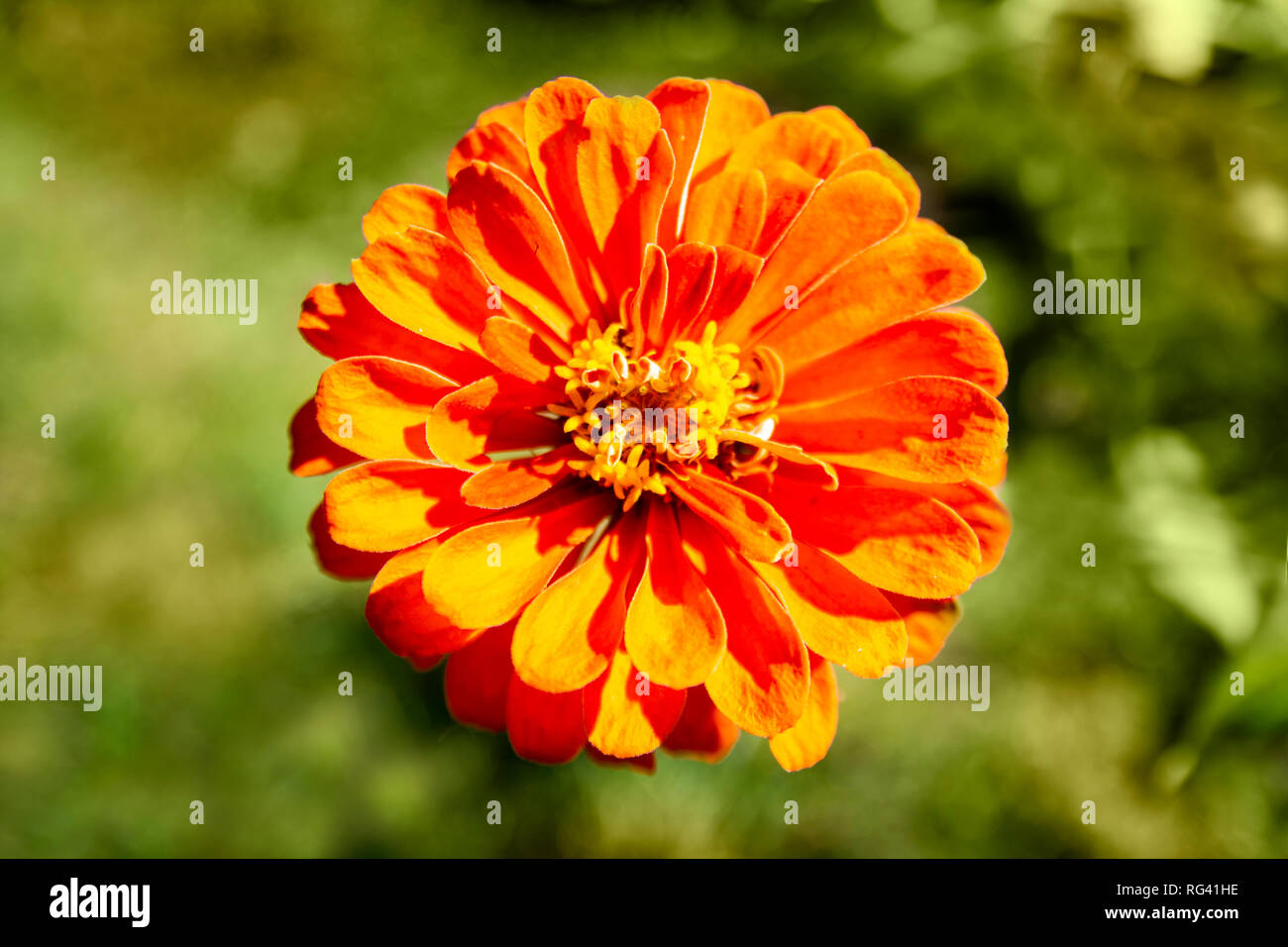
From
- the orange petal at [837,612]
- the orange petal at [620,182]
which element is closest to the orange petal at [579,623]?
the orange petal at [837,612]

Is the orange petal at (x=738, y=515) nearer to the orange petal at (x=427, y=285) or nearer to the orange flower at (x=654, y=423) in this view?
the orange flower at (x=654, y=423)

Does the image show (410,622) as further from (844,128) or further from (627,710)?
(844,128)

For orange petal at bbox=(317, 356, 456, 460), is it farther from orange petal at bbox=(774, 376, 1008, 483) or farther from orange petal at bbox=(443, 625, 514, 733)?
orange petal at bbox=(774, 376, 1008, 483)

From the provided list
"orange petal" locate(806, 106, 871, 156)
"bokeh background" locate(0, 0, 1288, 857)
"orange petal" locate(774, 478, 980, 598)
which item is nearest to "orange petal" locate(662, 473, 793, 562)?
"orange petal" locate(774, 478, 980, 598)

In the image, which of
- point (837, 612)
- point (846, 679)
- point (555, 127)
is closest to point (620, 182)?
point (555, 127)

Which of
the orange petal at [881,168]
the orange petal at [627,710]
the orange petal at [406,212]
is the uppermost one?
the orange petal at [881,168]
